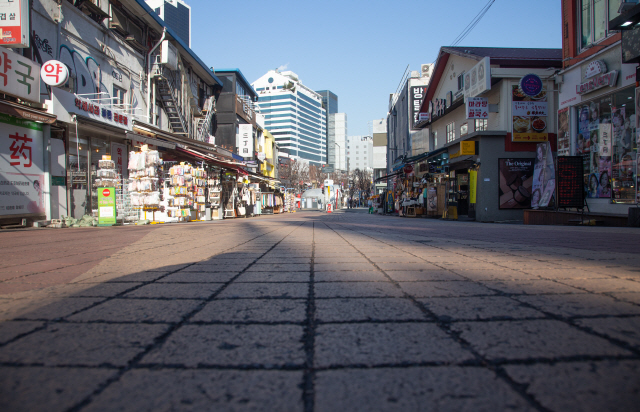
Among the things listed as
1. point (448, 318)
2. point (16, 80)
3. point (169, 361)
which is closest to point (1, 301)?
point (169, 361)

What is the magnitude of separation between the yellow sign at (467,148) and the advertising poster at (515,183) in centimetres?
127

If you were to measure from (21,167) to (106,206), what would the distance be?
2.36m

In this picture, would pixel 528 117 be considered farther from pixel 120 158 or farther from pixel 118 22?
pixel 118 22

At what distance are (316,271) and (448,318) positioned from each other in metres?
1.55

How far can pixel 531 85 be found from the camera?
Answer: 48.4 ft

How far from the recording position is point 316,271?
3.19 metres

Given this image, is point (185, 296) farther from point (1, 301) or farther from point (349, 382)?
point (349, 382)

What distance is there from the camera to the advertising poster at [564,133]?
43.1ft

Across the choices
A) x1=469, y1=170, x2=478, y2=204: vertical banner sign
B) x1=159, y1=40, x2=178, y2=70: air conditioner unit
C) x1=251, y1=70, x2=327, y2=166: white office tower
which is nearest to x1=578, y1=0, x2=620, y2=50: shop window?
x1=469, y1=170, x2=478, y2=204: vertical banner sign

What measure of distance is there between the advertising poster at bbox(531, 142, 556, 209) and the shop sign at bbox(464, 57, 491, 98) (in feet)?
14.7

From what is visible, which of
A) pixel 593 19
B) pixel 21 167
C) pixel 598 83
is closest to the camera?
pixel 21 167

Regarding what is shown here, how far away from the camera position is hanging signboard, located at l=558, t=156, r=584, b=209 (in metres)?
11.0

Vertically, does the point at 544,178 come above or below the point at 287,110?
below

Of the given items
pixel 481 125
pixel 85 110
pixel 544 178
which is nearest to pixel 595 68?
pixel 544 178
